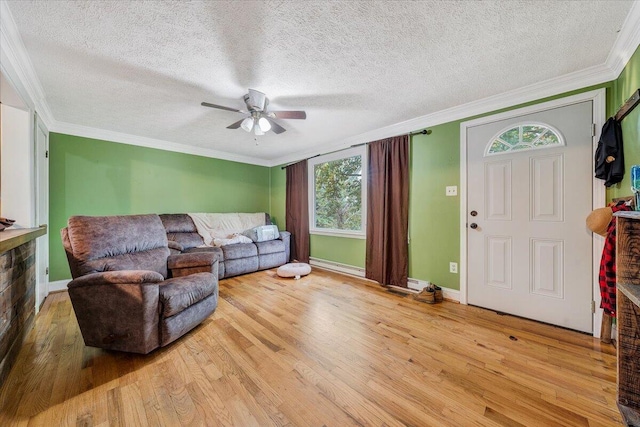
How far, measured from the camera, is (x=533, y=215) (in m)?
2.25

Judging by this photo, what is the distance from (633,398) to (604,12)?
2.18 metres

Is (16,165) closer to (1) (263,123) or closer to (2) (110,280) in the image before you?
(2) (110,280)

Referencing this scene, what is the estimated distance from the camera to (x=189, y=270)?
Answer: 2.54m

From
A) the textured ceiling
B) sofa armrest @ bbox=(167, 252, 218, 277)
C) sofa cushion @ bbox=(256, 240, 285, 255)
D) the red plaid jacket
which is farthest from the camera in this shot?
sofa cushion @ bbox=(256, 240, 285, 255)

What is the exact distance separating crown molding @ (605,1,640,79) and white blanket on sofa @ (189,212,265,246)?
447 cm

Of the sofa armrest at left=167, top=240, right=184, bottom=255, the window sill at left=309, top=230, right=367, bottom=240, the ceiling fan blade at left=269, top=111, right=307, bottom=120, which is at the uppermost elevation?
the ceiling fan blade at left=269, top=111, right=307, bottom=120

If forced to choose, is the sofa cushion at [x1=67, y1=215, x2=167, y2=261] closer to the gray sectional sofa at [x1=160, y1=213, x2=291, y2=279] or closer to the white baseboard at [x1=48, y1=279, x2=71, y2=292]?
the gray sectional sofa at [x1=160, y1=213, x2=291, y2=279]

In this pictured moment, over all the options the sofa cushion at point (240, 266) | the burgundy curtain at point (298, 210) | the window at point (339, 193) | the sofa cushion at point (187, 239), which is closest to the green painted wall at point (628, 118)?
the window at point (339, 193)

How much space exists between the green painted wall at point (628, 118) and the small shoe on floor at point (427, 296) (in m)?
1.73

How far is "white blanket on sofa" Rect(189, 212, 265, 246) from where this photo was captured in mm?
3961

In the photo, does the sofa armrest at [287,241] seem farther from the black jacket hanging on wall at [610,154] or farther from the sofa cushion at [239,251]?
the black jacket hanging on wall at [610,154]

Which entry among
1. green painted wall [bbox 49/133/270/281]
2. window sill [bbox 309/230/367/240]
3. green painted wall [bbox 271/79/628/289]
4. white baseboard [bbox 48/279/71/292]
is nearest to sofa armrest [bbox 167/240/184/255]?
green painted wall [bbox 49/133/270/281]

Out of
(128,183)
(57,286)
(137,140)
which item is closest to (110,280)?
(57,286)

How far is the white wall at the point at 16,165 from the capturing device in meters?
2.04
